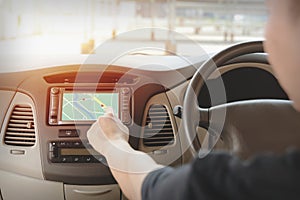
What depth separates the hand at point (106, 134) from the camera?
979 millimetres

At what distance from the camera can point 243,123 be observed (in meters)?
1.10

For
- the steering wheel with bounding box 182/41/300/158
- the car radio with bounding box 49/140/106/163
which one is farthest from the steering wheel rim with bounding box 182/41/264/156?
the car radio with bounding box 49/140/106/163

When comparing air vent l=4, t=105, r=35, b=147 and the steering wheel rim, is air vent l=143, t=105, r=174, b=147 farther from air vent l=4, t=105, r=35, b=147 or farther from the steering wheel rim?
air vent l=4, t=105, r=35, b=147

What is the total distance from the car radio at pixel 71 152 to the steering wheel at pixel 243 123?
29 centimetres

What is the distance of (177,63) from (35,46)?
462 millimetres

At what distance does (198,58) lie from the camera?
136 centimetres

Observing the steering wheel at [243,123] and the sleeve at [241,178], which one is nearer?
the sleeve at [241,178]

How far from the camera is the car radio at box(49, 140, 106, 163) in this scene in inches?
49.5

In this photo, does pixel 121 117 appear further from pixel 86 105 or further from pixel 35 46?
pixel 35 46

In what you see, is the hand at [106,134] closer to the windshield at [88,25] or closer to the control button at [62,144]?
the control button at [62,144]

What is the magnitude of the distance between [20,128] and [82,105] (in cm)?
18

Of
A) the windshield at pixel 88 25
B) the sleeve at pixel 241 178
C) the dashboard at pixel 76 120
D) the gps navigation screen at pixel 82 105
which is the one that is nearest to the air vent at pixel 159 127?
the dashboard at pixel 76 120

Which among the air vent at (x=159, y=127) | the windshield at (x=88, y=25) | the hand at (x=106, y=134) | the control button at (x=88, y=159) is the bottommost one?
the control button at (x=88, y=159)

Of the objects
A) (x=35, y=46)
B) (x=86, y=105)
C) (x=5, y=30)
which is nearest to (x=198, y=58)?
(x=86, y=105)
